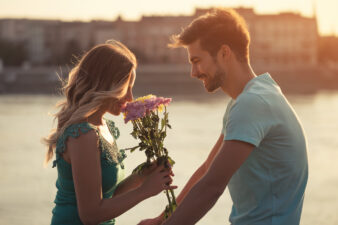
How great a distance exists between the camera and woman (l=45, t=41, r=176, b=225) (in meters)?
1.54

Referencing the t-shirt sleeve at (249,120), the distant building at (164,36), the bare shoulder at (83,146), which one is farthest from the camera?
the distant building at (164,36)

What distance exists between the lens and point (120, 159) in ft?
5.67

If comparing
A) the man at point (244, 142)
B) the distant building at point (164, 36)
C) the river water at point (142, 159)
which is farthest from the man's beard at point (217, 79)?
the distant building at point (164, 36)

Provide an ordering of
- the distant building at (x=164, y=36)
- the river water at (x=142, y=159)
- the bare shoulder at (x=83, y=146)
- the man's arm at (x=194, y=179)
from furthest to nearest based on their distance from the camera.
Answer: the distant building at (x=164, y=36)
the river water at (x=142, y=159)
the man's arm at (x=194, y=179)
the bare shoulder at (x=83, y=146)

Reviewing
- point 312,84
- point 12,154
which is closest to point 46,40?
point 312,84

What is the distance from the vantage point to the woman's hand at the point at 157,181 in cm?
158

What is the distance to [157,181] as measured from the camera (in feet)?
5.21

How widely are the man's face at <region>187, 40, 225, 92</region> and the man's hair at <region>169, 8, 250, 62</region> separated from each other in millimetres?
14

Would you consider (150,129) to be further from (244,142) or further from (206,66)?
(244,142)

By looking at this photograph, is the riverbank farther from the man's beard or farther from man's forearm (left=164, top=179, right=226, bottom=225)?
man's forearm (left=164, top=179, right=226, bottom=225)

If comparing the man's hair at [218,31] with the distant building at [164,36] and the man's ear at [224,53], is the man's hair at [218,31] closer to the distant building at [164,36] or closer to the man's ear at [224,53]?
the man's ear at [224,53]

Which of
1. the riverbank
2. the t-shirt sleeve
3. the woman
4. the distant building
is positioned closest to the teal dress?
the woman

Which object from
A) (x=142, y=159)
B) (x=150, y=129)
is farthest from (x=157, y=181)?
(x=142, y=159)

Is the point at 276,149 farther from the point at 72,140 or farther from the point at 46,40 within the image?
the point at 46,40
